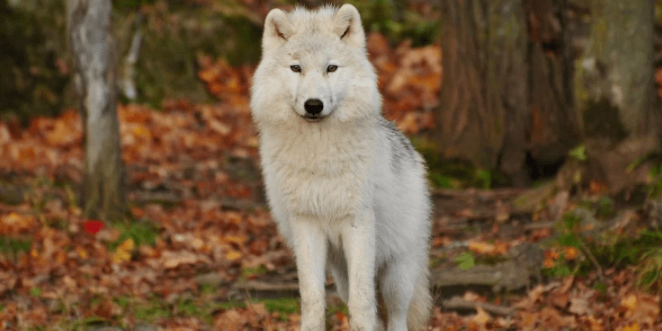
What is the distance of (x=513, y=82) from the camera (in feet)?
33.2

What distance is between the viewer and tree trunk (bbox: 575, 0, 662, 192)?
25.0 feet

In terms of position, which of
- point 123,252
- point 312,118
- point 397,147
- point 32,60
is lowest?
point 123,252

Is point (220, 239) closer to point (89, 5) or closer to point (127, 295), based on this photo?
point (127, 295)

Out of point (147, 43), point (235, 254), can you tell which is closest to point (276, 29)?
point (235, 254)

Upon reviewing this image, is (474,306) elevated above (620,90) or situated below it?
below

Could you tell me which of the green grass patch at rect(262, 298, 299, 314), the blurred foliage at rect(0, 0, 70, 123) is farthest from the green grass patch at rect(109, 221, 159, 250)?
the blurred foliage at rect(0, 0, 70, 123)

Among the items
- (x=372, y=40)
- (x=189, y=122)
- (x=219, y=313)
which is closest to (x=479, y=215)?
(x=219, y=313)

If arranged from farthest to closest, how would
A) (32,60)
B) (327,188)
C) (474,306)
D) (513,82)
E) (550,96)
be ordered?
(32,60), (550,96), (513,82), (474,306), (327,188)

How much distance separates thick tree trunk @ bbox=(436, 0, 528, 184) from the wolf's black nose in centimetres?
550

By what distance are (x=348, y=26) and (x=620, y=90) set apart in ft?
11.2

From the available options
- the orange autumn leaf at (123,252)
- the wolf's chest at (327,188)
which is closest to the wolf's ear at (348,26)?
the wolf's chest at (327,188)

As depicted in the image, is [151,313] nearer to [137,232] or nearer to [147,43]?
[137,232]

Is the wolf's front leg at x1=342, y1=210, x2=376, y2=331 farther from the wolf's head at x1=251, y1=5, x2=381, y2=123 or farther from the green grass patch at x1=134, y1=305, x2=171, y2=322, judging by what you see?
the green grass patch at x1=134, y1=305, x2=171, y2=322

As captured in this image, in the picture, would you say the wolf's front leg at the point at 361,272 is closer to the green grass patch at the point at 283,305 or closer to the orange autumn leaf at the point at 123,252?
the green grass patch at the point at 283,305
